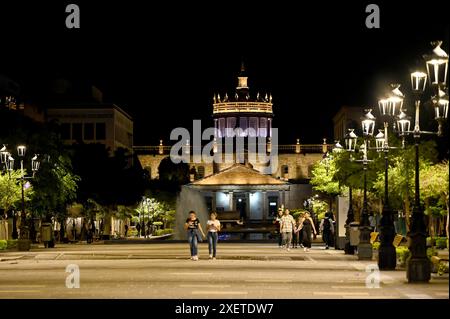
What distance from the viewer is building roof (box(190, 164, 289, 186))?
513 feet

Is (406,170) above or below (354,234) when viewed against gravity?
above

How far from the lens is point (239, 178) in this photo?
157 meters

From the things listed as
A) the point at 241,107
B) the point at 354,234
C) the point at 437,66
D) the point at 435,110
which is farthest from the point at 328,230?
the point at 241,107

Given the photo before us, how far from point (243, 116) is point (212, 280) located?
166415 millimetres

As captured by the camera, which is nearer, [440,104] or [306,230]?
[440,104]

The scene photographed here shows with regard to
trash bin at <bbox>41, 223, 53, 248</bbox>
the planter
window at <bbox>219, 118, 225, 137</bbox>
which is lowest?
the planter

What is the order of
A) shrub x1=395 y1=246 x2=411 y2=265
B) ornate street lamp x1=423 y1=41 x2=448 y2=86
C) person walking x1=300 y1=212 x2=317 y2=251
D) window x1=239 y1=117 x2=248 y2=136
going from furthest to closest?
1. window x1=239 y1=117 x2=248 y2=136
2. person walking x1=300 y1=212 x2=317 y2=251
3. shrub x1=395 y1=246 x2=411 y2=265
4. ornate street lamp x1=423 y1=41 x2=448 y2=86

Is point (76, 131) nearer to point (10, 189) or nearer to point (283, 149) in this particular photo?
point (283, 149)

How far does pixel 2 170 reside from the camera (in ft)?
221

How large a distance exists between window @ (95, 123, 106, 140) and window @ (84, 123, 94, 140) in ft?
3.00

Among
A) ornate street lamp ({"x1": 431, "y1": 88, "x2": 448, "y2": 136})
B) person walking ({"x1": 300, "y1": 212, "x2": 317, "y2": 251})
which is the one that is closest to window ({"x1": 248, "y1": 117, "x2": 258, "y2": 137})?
person walking ({"x1": 300, "y1": 212, "x2": 317, "y2": 251})

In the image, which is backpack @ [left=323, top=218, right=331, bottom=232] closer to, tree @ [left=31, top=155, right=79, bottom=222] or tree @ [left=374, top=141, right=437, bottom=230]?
tree @ [left=374, top=141, right=437, bottom=230]

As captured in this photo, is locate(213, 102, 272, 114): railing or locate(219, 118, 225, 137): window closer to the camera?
locate(219, 118, 225, 137): window
